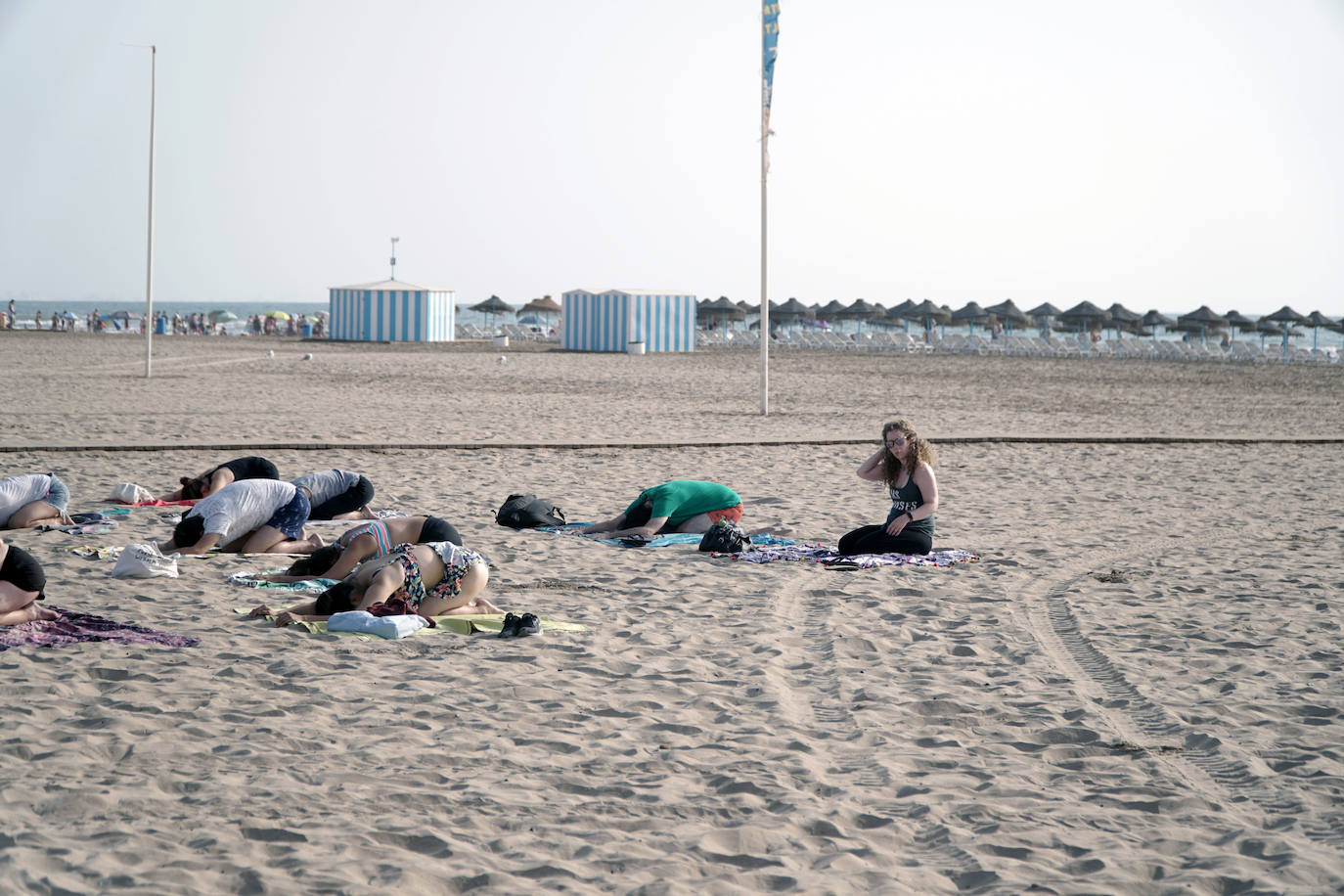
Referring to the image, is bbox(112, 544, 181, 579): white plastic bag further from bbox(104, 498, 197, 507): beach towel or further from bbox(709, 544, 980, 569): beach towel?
bbox(709, 544, 980, 569): beach towel

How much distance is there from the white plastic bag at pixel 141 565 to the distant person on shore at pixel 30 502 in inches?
55.2

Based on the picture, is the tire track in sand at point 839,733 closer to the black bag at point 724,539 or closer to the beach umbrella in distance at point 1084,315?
the black bag at point 724,539

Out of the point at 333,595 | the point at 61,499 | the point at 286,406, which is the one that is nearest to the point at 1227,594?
the point at 333,595

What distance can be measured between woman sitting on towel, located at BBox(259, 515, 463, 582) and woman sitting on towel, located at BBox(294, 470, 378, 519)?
1.27m

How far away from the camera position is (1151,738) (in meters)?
3.77

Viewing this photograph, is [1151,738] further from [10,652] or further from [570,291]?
[570,291]

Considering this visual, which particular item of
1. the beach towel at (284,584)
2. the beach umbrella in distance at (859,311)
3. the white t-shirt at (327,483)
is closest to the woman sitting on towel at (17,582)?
the beach towel at (284,584)

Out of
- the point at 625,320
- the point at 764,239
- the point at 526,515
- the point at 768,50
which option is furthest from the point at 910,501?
the point at 625,320

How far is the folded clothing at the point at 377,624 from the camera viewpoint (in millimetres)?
4762

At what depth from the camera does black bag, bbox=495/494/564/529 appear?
23.5ft

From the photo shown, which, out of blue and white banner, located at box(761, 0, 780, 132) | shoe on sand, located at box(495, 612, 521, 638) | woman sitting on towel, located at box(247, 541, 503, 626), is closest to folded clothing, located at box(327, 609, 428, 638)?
woman sitting on towel, located at box(247, 541, 503, 626)

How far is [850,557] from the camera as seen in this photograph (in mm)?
6461

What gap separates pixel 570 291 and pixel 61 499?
2964cm

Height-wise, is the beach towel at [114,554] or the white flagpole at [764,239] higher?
the white flagpole at [764,239]
